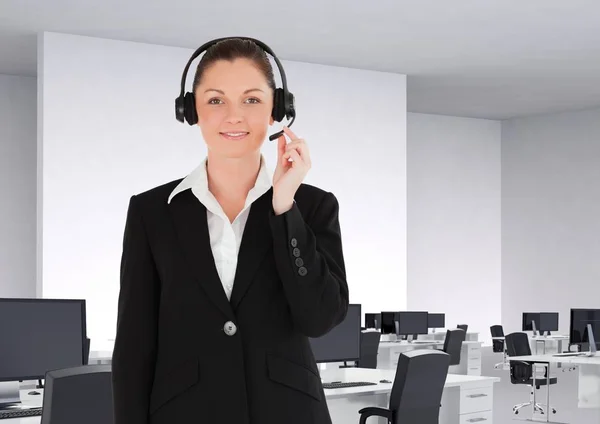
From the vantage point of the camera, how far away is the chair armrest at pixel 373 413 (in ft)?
15.7

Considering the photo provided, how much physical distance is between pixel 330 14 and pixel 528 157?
Result: 25.0ft

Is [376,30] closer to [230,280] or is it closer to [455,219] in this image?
[455,219]

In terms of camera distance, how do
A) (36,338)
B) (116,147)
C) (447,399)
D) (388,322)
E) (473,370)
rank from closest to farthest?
(36,338), (447,399), (116,147), (388,322), (473,370)

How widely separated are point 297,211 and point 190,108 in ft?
0.84

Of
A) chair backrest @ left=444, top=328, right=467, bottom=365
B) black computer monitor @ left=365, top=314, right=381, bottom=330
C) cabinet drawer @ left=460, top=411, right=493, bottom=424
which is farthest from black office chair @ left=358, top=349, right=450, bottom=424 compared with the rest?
black computer monitor @ left=365, top=314, right=381, bottom=330

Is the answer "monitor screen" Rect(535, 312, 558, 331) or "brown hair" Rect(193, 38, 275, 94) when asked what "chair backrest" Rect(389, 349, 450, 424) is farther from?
"monitor screen" Rect(535, 312, 558, 331)

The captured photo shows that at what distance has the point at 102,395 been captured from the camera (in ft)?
10.8

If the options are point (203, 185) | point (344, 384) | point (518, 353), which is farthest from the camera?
point (518, 353)

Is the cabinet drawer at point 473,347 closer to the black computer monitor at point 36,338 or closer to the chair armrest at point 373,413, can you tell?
the chair armrest at point 373,413

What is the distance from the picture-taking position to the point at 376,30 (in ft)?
33.9

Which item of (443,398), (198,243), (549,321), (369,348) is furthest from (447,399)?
(549,321)

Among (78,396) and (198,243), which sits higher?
(198,243)

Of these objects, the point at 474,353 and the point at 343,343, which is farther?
the point at 474,353

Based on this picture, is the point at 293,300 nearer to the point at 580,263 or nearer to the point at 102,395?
the point at 102,395
